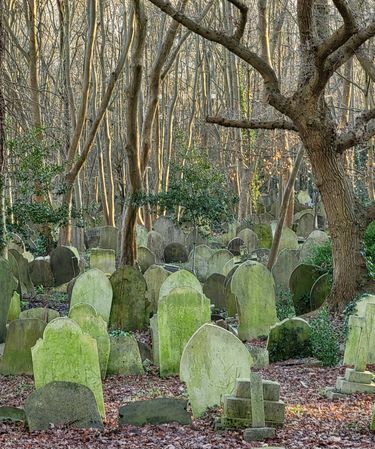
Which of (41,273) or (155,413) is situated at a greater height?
(41,273)

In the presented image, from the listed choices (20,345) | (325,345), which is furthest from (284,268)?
(20,345)

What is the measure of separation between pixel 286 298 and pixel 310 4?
438 centimetres

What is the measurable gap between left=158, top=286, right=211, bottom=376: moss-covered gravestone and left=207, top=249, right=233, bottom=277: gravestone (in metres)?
7.35

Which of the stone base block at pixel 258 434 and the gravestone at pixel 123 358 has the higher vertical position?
the gravestone at pixel 123 358

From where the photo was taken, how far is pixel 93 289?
12.2 meters

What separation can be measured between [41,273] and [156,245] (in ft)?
14.5

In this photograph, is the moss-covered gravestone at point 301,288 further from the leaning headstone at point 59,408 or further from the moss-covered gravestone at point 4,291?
the leaning headstone at point 59,408

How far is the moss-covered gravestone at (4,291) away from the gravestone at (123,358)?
3001 millimetres

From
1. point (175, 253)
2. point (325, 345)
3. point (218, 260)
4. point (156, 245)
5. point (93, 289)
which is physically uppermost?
point (156, 245)

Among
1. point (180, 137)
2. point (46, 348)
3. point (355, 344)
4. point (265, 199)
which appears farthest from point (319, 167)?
point (265, 199)

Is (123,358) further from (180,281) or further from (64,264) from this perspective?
(64,264)

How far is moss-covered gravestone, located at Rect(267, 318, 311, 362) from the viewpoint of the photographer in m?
10.2

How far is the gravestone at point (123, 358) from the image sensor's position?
31.6 ft

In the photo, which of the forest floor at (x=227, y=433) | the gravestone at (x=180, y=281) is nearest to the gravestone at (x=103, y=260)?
the gravestone at (x=180, y=281)
